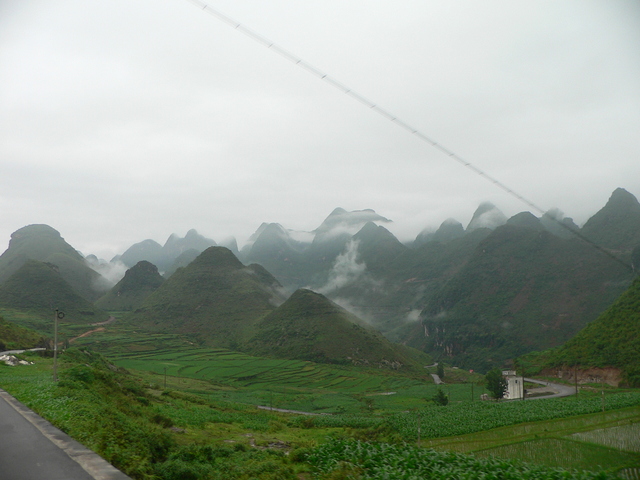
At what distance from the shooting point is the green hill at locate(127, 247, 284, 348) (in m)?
147

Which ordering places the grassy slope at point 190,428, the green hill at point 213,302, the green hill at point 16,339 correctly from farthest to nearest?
1. the green hill at point 213,302
2. the green hill at point 16,339
3. the grassy slope at point 190,428

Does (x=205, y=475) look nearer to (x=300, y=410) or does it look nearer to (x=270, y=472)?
(x=270, y=472)

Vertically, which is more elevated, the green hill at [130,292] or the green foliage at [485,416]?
the green foliage at [485,416]

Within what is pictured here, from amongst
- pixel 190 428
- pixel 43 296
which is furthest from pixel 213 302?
pixel 190 428

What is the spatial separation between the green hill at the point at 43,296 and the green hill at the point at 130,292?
3923cm

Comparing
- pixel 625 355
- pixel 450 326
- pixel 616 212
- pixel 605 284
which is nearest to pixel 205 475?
pixel 625 355

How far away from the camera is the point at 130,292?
192m

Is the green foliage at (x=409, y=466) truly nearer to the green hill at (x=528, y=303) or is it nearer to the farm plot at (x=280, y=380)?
the farm plot at (x=280, y=380)

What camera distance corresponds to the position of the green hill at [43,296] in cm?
12756

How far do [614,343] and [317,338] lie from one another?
72399 millimetres

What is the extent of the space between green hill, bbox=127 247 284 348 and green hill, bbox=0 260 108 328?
1888 centimetres

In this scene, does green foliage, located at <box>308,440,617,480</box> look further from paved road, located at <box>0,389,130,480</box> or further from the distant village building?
the distant village building

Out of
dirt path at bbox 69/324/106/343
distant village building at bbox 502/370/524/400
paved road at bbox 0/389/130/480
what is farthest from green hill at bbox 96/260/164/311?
paved road at bbox 0/389/130/480

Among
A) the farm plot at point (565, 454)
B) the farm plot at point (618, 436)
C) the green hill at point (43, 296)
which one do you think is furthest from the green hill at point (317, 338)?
the farm plot at point (565, 454)
